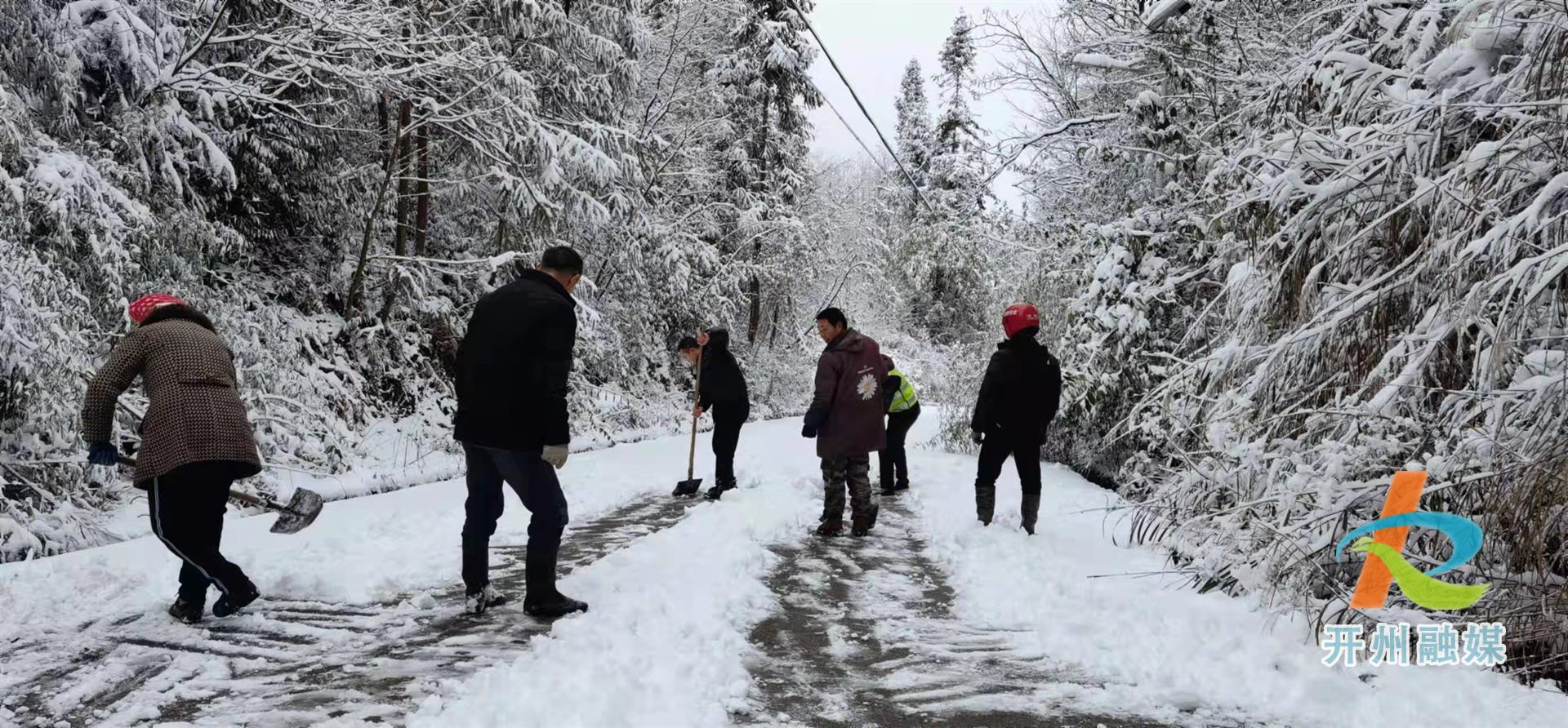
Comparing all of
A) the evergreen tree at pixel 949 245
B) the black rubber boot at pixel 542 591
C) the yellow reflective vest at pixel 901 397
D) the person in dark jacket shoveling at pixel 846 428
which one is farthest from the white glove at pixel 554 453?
the evergreen tree at pixel 949 245

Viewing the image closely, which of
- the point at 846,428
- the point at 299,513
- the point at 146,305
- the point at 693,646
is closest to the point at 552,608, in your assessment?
the point at 693,646

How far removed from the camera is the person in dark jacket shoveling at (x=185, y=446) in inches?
169

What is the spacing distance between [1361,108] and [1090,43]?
745 centimetres

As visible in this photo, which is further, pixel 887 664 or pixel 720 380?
pixel 720 380

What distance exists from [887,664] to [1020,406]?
376cm

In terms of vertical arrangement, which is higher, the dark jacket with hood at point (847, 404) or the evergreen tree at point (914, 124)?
the evergreen tree at point (914, 124)

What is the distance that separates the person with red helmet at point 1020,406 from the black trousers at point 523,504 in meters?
3.83

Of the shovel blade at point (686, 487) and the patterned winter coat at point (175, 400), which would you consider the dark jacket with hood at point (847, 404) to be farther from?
the patterned winter coat at point (175, 400)

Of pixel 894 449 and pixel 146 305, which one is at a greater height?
pixel 146 305

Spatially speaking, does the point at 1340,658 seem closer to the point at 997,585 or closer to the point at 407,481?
the point at 997,585

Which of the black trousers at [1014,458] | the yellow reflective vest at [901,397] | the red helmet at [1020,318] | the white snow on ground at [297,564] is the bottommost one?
the white snow on ground at [297,564]

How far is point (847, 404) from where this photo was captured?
7625mm

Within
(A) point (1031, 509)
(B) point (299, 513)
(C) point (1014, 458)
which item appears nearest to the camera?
(B) point (299, 513)

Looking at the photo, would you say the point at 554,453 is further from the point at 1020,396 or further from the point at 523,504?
the point at 1020,396
